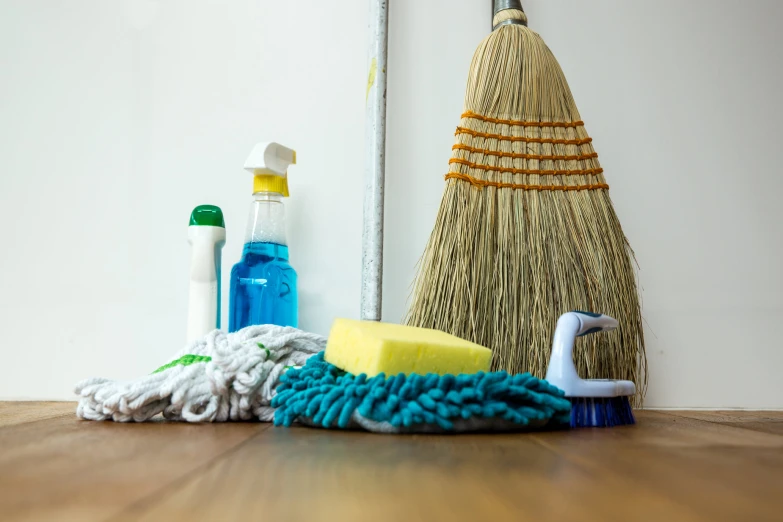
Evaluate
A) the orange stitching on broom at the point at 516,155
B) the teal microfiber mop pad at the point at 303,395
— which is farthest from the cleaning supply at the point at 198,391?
the orange stitching on broom at the point at 516,155

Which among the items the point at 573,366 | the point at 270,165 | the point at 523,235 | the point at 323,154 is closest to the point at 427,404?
the point at 573,366

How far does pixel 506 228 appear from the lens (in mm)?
900

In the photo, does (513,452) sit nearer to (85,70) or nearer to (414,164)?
(414,164)

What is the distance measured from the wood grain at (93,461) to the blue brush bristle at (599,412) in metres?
0.32

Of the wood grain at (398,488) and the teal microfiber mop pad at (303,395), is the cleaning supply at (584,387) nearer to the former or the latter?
the teal microfiber mop pad at (303,395)

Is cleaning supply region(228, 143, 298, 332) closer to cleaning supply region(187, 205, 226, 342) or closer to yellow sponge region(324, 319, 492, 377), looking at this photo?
cleaning supply region(187, 205, 226, 342)

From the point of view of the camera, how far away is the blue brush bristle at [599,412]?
676 mm

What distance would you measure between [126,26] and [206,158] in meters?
0.27

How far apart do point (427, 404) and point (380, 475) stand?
20cm

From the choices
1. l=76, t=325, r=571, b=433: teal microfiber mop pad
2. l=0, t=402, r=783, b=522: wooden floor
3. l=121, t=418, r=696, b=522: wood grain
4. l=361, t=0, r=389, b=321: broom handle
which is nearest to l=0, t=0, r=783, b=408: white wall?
l=361, t=0, r=389, b=321: broom handle

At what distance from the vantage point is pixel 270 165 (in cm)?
94

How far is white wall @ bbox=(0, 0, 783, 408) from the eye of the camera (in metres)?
1.07

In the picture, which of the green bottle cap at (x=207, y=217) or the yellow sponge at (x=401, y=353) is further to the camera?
the green bottle cap at (x=207, y=217)

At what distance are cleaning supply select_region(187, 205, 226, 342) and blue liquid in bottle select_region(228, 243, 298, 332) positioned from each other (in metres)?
0.03
